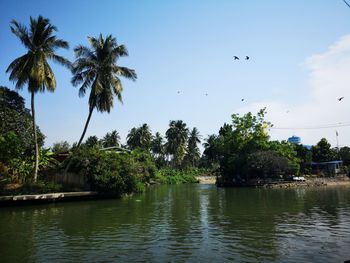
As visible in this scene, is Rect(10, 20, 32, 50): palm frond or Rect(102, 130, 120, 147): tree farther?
Rect(102, 130, 120, 147): tree

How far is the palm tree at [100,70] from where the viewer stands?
1460 inches

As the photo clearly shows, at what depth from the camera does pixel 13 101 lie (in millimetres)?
54125

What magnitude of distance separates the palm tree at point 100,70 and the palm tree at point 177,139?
57376 millimetres

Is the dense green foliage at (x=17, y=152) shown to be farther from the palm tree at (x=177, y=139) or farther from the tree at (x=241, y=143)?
the palm tree at (x=177, y=139)

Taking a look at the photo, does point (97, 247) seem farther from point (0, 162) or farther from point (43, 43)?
point (43, 43)

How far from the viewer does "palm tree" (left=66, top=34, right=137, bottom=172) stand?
122 ft

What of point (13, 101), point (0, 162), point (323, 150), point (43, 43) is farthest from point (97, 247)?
point (323, 150)

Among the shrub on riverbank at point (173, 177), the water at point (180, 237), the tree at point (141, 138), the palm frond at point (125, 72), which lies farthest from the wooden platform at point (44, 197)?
the tree at point (141, 138)

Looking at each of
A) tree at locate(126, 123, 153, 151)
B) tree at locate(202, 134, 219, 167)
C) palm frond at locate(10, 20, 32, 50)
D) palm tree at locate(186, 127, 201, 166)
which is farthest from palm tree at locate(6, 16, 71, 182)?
palm tree at locate(186, 127, 201, 166)

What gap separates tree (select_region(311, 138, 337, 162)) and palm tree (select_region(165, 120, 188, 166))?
34.5 meters

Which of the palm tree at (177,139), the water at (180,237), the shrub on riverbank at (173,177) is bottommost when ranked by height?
the water at (180,237)

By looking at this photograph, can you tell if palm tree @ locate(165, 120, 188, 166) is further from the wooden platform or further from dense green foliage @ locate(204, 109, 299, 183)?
the wooden platform

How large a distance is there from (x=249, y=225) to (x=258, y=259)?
22.6 feet

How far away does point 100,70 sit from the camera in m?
37.3
